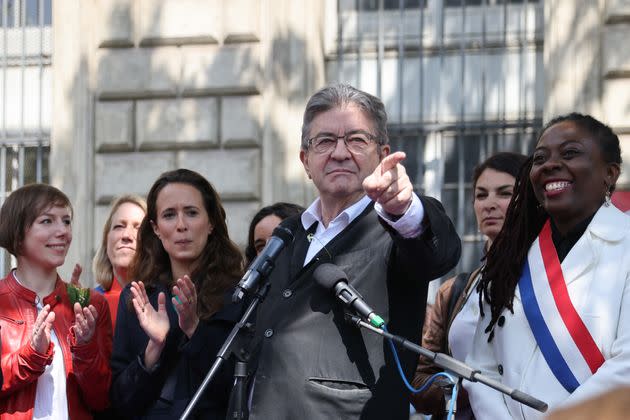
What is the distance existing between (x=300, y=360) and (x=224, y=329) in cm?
115

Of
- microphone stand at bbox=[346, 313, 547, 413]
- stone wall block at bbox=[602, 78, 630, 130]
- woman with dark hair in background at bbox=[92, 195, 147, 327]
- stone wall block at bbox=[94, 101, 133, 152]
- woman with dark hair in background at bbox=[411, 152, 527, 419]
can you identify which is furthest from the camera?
stone wall block at bbox=[94, 101, 133, 152]

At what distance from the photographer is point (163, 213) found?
5520mm

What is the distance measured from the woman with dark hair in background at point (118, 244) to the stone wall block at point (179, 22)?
331cm

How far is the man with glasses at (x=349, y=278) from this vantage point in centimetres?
372

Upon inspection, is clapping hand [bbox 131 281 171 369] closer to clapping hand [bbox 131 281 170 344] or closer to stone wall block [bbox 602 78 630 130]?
clapping hand [bbox 131 281 170 344]

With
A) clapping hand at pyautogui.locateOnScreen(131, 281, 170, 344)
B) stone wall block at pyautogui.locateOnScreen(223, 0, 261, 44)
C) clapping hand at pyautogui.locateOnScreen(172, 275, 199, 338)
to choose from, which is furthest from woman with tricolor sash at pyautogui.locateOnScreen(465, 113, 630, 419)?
stone wall block at pyautogui.locateOnScreen(223, 0, 261, 44)

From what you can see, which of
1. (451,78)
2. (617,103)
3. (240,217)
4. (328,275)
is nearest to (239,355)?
(328,275)

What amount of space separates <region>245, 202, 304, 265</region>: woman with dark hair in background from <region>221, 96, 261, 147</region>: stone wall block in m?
3.46

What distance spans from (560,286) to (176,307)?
1600 millimetres

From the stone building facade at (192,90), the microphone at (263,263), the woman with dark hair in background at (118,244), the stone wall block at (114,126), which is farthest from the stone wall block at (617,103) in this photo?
the microphone at (263,263)

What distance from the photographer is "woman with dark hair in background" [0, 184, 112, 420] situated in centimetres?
517

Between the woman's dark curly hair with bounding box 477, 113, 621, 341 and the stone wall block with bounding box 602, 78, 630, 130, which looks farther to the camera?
the stone wall block with bounding box 602, 78, 630, 130

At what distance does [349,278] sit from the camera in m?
3.95

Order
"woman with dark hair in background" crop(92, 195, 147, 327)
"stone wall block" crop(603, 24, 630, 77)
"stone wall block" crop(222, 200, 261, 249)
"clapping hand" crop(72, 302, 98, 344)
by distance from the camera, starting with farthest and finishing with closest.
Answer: "stone wall block" crop(222, 200, 261, 249) → "stone wall block" crop(603, 24, 630, 77) → "woman with dark hair in background" crop(92, 195, 147, 327) → "clapping hand" crop(72, 302, 98, 344)
